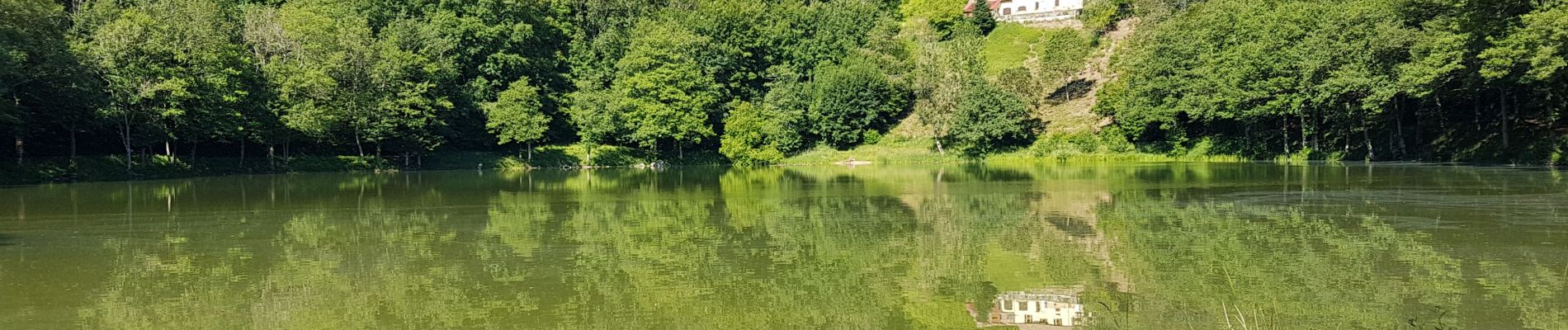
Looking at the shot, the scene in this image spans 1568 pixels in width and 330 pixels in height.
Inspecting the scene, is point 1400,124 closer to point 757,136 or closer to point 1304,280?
point 757,136

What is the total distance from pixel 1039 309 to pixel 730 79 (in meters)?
68.7

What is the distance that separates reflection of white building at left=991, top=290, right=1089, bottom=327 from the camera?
367 inches

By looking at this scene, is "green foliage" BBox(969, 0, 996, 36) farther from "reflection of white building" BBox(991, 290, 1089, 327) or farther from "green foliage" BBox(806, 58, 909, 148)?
"reflection of white building" BBox(991, 290, 1089, 327)

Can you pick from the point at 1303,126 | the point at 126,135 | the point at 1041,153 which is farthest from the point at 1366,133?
the point at 126,135

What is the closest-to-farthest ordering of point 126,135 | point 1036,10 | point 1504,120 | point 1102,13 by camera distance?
point 1504,120 → point 126,135 → point 1102,13 → point 1036,10

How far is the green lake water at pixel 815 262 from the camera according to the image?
970 cm

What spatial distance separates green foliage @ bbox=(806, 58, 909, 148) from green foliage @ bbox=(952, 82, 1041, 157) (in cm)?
724

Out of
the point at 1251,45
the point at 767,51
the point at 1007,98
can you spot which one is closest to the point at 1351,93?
the point at 1251,45

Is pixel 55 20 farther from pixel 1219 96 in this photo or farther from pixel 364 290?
pixel 1219 96

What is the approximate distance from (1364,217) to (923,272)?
10544 millimetres

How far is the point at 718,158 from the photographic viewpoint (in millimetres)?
71688

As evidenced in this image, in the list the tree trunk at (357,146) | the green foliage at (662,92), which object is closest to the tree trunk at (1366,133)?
the green foliage at (662,92)

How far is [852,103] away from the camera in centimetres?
7225

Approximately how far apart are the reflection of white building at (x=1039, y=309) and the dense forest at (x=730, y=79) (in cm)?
3303
